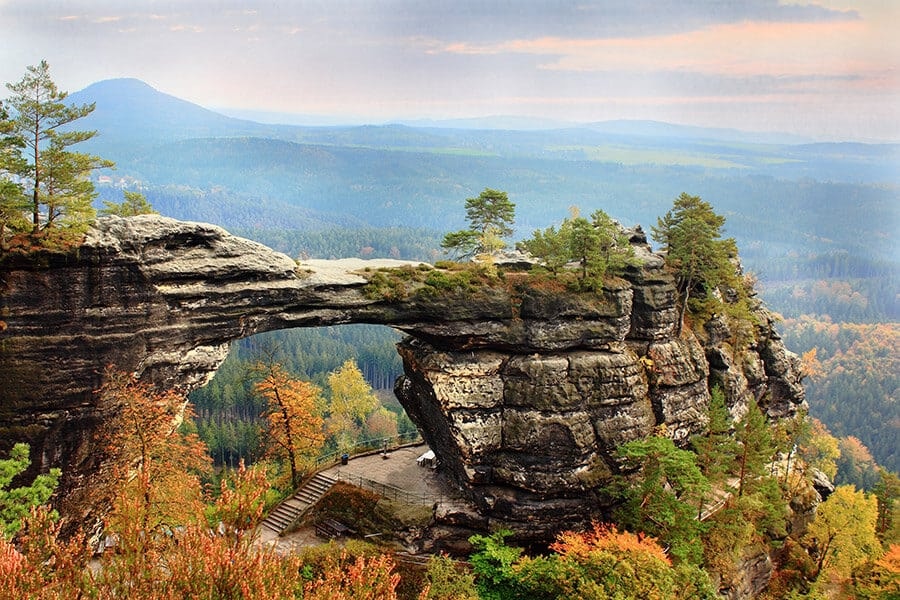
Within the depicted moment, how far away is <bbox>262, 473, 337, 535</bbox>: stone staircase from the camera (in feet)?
108

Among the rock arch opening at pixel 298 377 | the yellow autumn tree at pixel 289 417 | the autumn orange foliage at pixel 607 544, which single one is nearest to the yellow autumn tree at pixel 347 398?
the rock arch opening at pixel 298 377

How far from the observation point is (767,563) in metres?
34.6

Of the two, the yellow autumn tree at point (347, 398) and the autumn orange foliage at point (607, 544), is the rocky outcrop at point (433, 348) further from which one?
the yellow autumn tree at point (347, 398)

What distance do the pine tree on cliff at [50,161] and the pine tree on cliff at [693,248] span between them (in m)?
28.6

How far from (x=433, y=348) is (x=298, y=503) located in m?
11.6

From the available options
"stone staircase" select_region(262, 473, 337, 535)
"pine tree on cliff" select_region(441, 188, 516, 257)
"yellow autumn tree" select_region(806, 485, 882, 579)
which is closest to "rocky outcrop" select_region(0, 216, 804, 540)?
"pine tree on cliff" select_region(441, 188, 516, 257)

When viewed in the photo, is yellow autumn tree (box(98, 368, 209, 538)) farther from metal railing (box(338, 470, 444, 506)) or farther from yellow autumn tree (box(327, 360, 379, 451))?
yellow autumn tree (box(327, 360, 379, 451))

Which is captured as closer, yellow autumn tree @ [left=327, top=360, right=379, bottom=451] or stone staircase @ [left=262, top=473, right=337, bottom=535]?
stone staircase @ [left=262, top=473, right=337, bottom=535]

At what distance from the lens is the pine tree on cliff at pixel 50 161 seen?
23.9 metres

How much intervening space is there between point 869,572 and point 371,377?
305 ft

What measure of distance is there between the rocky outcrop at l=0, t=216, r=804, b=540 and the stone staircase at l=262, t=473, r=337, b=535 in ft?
20.5

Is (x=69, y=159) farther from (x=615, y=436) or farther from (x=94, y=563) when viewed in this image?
(x=615, y=436)

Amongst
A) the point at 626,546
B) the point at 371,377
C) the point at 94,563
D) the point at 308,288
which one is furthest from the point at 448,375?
the point at 371,377

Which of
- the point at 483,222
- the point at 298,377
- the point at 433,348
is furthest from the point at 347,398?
the point at 298,377
